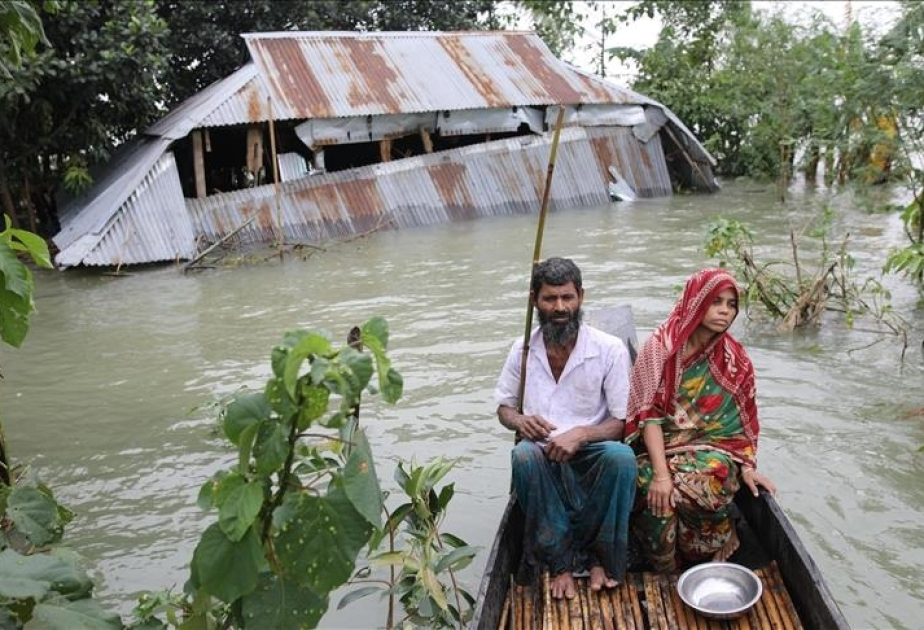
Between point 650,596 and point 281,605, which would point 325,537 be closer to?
point 281,605

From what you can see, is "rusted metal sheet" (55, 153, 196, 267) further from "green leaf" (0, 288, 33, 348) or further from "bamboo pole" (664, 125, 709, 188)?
"bamboo pole" (664, 125, 709, 188)

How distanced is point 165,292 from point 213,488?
9.58 metres

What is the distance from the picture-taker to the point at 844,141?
26.9ft

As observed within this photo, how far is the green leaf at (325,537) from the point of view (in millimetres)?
2125

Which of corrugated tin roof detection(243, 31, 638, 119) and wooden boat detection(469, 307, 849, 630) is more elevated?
corrugated tin roof detection(243, 31, 638, 119)

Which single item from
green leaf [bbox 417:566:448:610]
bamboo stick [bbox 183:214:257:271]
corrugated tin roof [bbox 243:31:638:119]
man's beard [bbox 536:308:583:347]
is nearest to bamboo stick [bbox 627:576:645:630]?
green leaf [bbox 417:566:448:610]

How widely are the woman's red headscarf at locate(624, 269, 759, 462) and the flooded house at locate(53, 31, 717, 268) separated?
9230 mm

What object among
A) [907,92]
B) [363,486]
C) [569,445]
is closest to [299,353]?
[363,486]

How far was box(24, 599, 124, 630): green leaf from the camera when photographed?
7.40 ft

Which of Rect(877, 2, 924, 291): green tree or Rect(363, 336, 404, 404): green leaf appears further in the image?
Rect(877, 2, 924, 291): green tree

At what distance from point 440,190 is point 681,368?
38.8 ft

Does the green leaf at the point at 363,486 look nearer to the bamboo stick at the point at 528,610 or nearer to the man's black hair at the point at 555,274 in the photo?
the bamboo stick at the point at 528,610

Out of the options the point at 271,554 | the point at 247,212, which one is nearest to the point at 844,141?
the point at 271,554

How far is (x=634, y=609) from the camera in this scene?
352 centimetres
